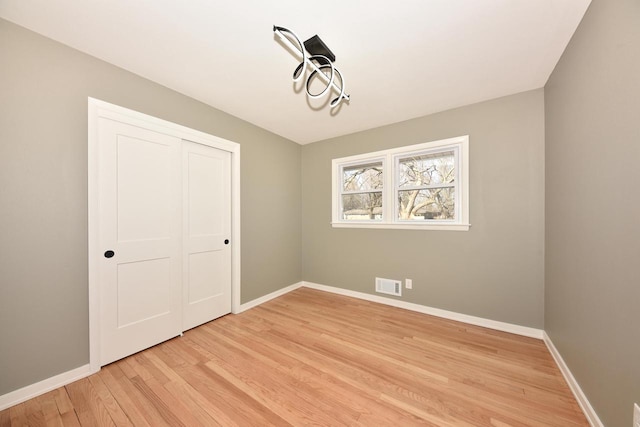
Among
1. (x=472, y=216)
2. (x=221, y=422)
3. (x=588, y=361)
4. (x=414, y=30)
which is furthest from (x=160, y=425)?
(x=472, y=216)

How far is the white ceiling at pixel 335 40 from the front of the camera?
1451mm

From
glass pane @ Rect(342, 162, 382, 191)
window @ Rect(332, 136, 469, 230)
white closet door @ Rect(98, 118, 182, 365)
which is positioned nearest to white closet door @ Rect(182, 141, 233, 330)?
white closet door @ Rect(98, 118, 182, 365)

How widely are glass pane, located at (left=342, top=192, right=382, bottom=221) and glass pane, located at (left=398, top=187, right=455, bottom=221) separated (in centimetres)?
34

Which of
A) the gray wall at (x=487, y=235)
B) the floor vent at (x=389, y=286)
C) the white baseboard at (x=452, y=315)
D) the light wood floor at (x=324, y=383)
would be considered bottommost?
the light wood floor at (x=324, y=383)

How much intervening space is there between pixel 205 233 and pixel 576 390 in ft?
11.5

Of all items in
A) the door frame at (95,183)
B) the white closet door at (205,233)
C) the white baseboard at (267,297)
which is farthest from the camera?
the white baseboard at (267,297)

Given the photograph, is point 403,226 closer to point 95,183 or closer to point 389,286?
point 389,286

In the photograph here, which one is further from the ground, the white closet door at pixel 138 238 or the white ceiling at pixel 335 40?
the white ceiling at pixel 335 40

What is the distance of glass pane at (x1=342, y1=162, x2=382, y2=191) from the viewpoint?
3436mm

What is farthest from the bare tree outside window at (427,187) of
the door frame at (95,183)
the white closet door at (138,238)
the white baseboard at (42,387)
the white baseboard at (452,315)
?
the white baseboard at (42,387)

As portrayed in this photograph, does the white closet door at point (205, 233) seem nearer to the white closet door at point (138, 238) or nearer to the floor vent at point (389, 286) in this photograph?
the white closet door at point (138, 238)

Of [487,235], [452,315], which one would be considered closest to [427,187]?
[487,235]

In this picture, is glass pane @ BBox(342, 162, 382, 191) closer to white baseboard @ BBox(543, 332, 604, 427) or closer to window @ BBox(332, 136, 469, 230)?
window @ BBox(332, 136, 469, 230)

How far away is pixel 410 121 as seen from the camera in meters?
3.06
